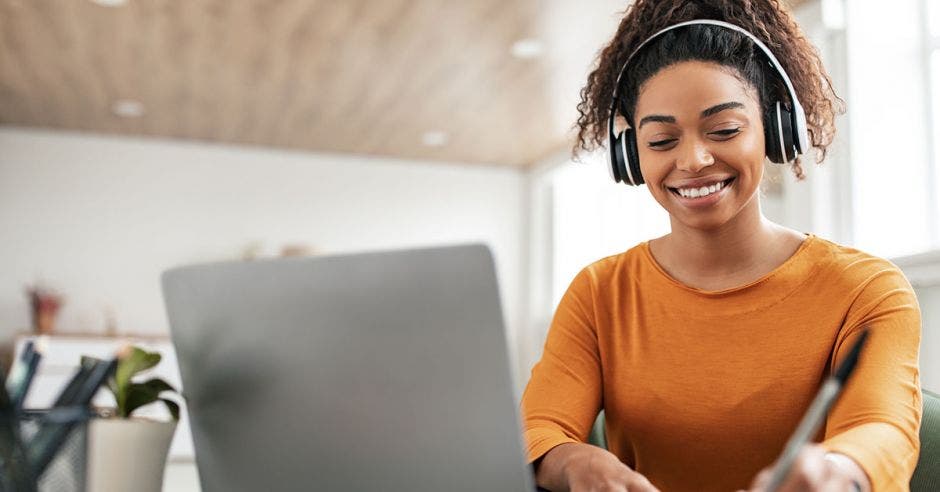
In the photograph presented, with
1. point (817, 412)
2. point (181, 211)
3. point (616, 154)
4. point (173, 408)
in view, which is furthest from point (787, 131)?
point (181, 211)

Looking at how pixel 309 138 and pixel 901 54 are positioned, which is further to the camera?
pixel 309 138

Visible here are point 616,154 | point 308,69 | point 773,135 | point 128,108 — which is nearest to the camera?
point 773,135

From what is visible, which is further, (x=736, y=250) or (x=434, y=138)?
(x=434, y=138)

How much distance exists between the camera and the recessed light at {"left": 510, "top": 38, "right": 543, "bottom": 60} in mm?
4355

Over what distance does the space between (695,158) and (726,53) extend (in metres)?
0.15

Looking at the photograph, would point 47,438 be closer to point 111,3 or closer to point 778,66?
point 778,66

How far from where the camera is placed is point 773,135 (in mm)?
1090

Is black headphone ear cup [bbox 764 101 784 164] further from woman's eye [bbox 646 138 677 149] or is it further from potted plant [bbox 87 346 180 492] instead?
potted plant [bbox 87 346 180 492]

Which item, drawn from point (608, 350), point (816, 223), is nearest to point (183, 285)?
point (608, 350)

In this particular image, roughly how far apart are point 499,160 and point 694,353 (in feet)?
19.4

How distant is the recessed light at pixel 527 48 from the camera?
4355mm

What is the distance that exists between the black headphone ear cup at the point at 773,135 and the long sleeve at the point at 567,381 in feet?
0.97

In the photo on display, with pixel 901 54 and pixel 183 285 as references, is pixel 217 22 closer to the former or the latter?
pixel 901 54

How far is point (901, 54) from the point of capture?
3.29m
